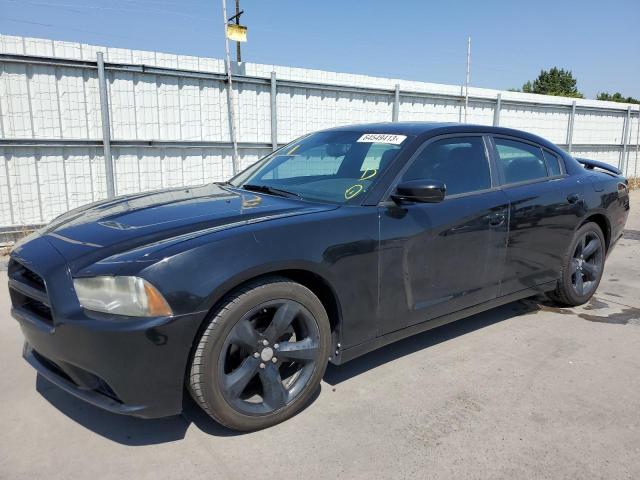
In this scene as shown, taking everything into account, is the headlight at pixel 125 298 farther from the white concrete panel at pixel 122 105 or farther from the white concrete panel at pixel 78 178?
the white concrete panel at pixel 122 105

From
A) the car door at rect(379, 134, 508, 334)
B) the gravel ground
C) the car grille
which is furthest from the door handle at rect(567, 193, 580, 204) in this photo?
the car grille

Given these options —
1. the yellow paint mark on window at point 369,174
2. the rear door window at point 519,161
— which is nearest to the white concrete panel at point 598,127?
the rear door window at point 519,161

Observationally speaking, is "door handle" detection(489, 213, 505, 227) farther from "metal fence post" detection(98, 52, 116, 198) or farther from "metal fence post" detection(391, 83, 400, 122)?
"metal fence post" detection(391, 83, 400, 122)

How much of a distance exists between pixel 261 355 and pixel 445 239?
1.43m

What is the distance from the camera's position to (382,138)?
344 centimetres

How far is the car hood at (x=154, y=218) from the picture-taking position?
2.42m

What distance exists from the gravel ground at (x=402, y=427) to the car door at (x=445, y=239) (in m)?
0.44

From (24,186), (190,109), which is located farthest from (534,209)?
(24,186)

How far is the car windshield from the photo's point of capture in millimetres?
3160

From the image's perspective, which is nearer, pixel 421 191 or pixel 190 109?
pixel 421 191

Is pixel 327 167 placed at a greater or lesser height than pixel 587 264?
greater

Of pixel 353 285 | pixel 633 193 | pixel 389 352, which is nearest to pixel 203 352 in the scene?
pixel 353 285

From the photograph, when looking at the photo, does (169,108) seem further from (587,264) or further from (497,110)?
(497,110)

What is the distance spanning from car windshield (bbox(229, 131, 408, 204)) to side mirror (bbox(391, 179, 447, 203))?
0.23 m
